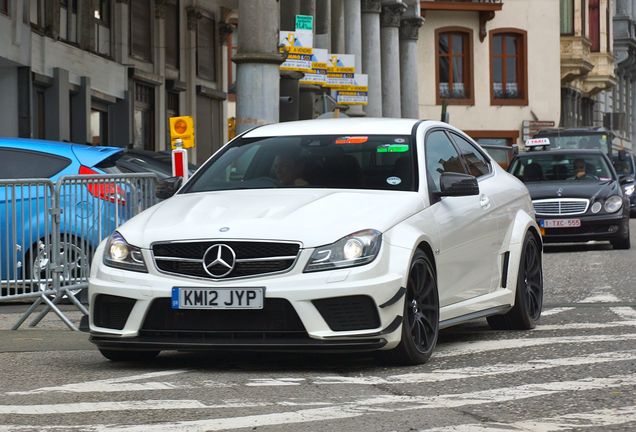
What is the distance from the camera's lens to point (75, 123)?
1252 inches

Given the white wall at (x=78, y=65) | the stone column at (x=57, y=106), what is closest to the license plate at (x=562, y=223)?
the white wall at (x=78, y=65)

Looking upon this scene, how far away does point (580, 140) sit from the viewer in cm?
4356

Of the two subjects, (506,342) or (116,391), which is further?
(506,342)

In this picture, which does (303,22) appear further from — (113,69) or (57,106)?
(113,69)

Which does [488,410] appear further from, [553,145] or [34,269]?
[553,145]

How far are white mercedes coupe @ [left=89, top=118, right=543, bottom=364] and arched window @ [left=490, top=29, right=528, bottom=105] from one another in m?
56.1

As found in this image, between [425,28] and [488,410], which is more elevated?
[425,28]

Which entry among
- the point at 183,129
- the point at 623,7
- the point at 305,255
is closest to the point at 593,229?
the point at 183,129

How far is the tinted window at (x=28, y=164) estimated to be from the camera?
15.0 meters

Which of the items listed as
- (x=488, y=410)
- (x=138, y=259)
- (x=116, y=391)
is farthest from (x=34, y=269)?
(x=488, y=410)

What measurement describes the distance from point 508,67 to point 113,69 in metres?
34.9

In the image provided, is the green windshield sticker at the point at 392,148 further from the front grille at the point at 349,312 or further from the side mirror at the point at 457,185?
the front grille at the point at 349,312

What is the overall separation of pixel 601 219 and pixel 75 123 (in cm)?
1232

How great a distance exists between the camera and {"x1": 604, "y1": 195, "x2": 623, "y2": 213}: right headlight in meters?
23.7
